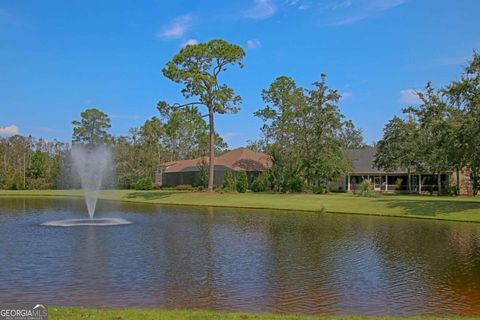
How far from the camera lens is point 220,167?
195 feet

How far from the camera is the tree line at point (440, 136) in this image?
29812 millimetres

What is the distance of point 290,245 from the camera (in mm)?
17562

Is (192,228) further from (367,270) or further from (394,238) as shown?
(367,270)

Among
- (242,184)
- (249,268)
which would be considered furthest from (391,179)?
(249,268)

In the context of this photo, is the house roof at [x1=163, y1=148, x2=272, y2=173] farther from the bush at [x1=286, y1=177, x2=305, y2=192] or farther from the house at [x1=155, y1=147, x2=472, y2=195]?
the bush at [x1=286, y1=177, x2=305, y2=192]

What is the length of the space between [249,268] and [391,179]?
147 feet

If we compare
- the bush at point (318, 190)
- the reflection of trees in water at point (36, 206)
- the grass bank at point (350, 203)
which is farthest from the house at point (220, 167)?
the reflection of trees in water at point (36, 206)

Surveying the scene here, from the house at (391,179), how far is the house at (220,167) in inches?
377

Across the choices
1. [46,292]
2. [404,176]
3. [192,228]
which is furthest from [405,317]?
[404,176]

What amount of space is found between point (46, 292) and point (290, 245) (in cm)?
945

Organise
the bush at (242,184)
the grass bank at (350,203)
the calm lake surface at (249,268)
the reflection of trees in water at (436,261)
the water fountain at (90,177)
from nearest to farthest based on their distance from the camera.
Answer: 1. the calm lake surface at (249,268)
2. the reflection of trees in water at (436,261)
3. the water fountain at (90,177)
4. the grass bank at (350,203)
5. the bush at (242,184)

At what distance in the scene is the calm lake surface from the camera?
9885 mm

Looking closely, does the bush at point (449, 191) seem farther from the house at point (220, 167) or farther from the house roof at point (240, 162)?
the house roof at point (240, 162)

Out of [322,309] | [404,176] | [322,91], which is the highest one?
[322,91]
